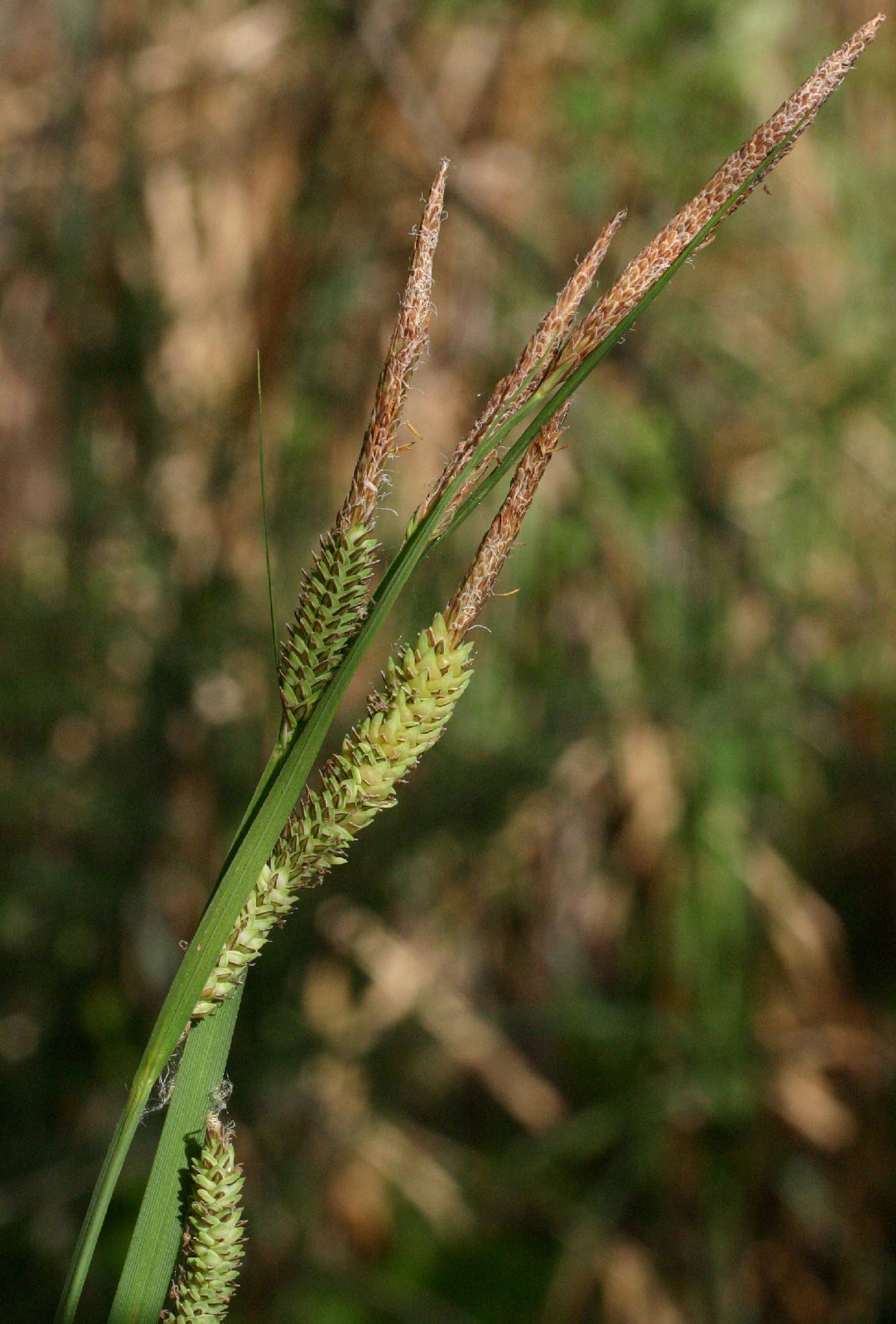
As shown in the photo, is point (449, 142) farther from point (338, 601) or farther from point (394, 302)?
point (338, 601)

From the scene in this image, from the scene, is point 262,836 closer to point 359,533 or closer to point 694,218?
point 359,533

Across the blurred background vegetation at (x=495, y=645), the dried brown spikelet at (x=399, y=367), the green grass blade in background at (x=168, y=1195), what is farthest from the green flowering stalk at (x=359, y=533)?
the blurred background vegetation at (x=495, y=645)

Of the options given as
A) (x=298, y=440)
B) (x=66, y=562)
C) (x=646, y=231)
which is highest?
(x=646, y=231)

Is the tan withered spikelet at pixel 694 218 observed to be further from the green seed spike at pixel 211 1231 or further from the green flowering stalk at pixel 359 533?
the green seed spike at pixel 211 1231

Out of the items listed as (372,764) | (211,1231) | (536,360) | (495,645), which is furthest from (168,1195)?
(495,645)

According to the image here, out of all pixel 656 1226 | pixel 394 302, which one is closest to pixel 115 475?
pixel 394 302

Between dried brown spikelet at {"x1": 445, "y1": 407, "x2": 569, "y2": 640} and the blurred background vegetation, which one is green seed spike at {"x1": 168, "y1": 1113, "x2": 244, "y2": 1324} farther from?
the blurred background vegetation
